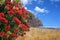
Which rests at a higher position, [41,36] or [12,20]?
[41,36]

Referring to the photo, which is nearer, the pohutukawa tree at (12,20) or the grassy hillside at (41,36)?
the pohutukawa tree at (12,20)

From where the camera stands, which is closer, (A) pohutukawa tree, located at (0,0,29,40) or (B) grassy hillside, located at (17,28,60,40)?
(A) pohutukawa tree, located at (0,0,29,40)

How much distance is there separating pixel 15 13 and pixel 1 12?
68 centimetres

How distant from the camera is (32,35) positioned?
20891 millimetres

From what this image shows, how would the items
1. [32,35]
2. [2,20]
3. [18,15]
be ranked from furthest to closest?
[32,35] < [18,15] < [2,20]

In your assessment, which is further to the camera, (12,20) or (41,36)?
(41,36)

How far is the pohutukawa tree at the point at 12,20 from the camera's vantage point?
14391mm

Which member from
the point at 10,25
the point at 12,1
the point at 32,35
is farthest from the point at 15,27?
the point at 32,35

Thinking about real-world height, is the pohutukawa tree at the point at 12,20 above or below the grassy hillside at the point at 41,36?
below

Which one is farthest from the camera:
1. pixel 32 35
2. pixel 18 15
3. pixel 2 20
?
pixel 32 35

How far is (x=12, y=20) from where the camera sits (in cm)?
1466

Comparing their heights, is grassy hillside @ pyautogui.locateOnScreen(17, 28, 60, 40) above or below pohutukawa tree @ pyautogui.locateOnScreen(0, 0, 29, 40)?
above

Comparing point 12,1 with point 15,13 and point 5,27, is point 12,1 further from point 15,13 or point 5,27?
point 5,27

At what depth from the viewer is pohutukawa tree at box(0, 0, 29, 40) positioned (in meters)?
14.4
